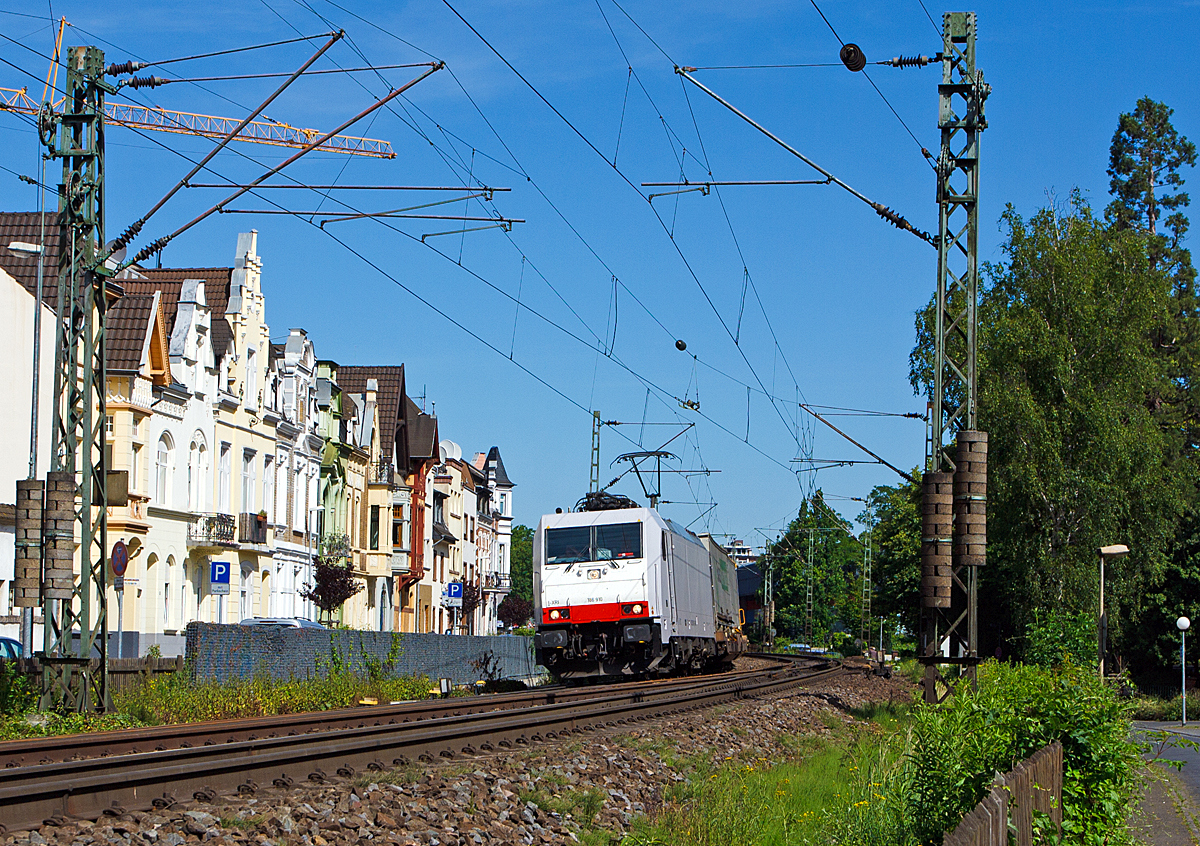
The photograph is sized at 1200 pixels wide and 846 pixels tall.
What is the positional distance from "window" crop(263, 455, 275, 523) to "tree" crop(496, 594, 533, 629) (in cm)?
5615

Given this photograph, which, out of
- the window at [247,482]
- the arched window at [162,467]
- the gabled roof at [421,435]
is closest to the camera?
the arched window at [162,467]

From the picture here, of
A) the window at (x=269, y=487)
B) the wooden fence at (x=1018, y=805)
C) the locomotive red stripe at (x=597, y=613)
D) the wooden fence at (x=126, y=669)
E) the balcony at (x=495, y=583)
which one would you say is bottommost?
Answer: the balcony at (x=495, y=583)

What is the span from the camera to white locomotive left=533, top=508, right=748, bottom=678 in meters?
28.7

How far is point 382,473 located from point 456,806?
52.2m

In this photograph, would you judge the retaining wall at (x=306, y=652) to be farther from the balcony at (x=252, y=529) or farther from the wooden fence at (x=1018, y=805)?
the wooden fence at (x=1018, y=805)

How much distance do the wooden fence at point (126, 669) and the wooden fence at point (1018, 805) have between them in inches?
579

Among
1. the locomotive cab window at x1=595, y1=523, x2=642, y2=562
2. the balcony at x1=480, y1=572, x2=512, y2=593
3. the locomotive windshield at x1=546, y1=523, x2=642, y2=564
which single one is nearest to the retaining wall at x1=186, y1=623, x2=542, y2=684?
the locomotive windshield at x1=546, y1=523, x2=642, y2=564

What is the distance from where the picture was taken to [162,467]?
39219mm

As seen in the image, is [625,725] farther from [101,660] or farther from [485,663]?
[485,663]

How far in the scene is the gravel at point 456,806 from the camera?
800 centimetres

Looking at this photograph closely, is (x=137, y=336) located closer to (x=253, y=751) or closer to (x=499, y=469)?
(x=253, y=751)

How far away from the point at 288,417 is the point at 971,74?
3471cm

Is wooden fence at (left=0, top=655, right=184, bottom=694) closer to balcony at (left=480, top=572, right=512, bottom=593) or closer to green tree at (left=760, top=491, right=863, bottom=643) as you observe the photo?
balcony at (left=480, top=572, right=512, bottom=593)

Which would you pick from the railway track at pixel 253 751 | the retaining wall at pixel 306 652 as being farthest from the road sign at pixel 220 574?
the railway track at pixel 253 751
